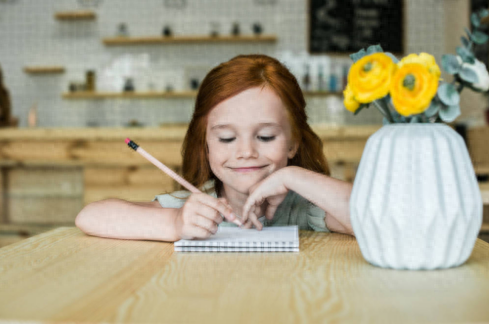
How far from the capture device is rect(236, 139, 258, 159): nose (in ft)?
3.02

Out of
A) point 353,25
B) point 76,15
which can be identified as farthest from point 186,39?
point 353,25

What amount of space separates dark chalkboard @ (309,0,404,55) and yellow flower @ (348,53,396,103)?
3.64m

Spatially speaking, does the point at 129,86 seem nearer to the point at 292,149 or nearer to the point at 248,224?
the point at 292,149

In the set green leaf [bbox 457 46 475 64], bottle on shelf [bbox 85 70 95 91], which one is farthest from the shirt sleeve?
bottle on shelf [bbox 85 70 95 91]

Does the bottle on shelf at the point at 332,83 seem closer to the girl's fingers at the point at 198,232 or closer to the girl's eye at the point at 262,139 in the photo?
the girl's eye at the point at 262,139

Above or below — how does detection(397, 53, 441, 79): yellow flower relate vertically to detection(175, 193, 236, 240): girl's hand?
above

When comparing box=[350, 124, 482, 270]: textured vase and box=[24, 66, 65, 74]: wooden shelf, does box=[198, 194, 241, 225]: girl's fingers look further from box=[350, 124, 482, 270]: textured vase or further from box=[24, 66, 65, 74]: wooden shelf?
box=[24, 66, 65, 74]: wooden shelf

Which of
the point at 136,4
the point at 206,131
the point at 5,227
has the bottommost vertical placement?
the point at 5,227

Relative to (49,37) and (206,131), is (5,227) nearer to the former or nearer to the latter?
(206,131)

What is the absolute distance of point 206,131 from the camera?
1.05 m

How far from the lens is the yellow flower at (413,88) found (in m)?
0.52

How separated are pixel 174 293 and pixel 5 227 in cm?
220

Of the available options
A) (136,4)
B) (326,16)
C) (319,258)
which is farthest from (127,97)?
(319,258)

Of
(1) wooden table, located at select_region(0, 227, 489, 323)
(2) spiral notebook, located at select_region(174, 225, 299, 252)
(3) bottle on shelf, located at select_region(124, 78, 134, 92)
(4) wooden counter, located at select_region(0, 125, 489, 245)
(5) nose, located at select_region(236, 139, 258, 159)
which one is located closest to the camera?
(1) wooden table, located at select_region(0, 227, 489, 323)
